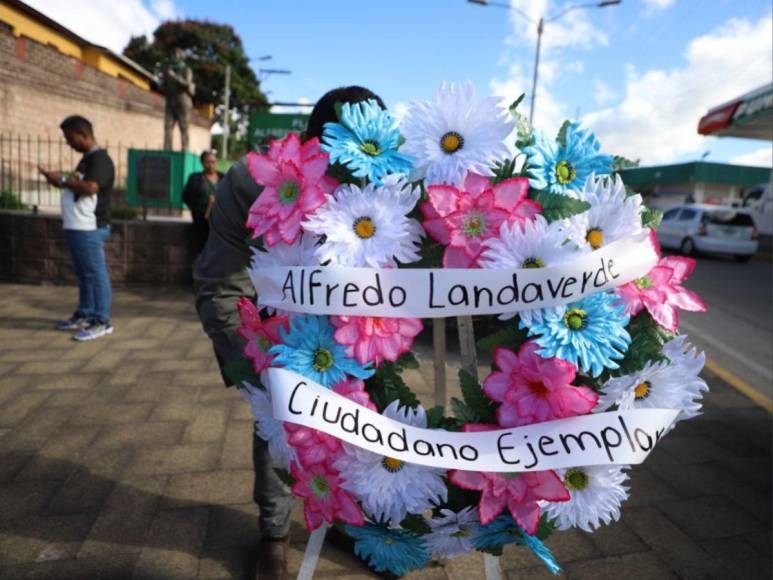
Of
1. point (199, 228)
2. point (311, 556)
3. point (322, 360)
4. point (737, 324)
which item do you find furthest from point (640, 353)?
point (737, 324)

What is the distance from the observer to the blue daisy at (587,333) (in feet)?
3.50

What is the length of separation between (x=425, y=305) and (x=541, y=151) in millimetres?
428

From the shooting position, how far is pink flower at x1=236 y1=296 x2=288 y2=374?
125 centimetres

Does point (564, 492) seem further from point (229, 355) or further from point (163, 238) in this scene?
point (163, 238)

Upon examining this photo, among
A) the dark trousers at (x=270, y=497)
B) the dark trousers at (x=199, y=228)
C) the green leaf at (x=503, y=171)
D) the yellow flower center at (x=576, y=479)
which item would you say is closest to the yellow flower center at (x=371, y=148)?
the green leaf at (x=503, y=171)

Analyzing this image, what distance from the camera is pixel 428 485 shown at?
3.77 feet

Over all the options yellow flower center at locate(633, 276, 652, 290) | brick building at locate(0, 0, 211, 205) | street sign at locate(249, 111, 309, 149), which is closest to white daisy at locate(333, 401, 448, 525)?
yellow flower center at locate(633, 276, 652, 290)

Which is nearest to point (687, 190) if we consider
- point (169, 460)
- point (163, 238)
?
point (163, 238)

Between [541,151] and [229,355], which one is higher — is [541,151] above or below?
above

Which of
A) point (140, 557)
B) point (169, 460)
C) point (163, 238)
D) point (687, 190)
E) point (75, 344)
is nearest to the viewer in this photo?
point (140, 557)

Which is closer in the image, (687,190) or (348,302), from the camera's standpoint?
(348,302)

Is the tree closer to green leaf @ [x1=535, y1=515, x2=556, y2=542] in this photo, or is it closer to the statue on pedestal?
the statue on pedestal

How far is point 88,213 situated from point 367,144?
4.02 metres

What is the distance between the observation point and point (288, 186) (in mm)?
1221
